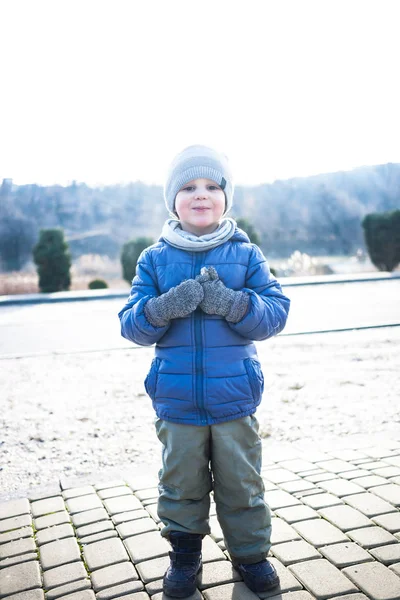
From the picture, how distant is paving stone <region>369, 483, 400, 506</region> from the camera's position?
9.42ft

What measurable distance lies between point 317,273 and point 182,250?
2129cm

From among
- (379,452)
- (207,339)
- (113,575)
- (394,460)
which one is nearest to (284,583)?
(113,575)

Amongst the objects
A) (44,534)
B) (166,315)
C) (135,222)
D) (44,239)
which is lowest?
(44,534)

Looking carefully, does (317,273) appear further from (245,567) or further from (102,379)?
(245,567)

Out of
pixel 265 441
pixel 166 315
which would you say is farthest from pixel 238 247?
pixel 265 441

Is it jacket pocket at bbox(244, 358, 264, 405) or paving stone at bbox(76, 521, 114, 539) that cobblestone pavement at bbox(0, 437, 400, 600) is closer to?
paving stone at bbox(76, 521, 114, 539)

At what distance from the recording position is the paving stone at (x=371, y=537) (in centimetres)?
249

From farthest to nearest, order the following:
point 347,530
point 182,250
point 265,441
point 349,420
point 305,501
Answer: point 349,420 < point 265,441 < point 305,501 < point 347,530 < point 182,250

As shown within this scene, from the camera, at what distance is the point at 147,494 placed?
307cm

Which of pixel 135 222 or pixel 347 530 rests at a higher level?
pixel 135 222

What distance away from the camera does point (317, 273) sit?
75.6 feet

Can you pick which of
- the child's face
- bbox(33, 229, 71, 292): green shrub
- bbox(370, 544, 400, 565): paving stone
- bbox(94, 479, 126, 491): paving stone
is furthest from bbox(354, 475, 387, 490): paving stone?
bbox(33, 229, 71, 292): green shrub

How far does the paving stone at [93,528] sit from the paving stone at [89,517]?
0.11ft

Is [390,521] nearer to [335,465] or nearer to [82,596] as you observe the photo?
[335,465]
